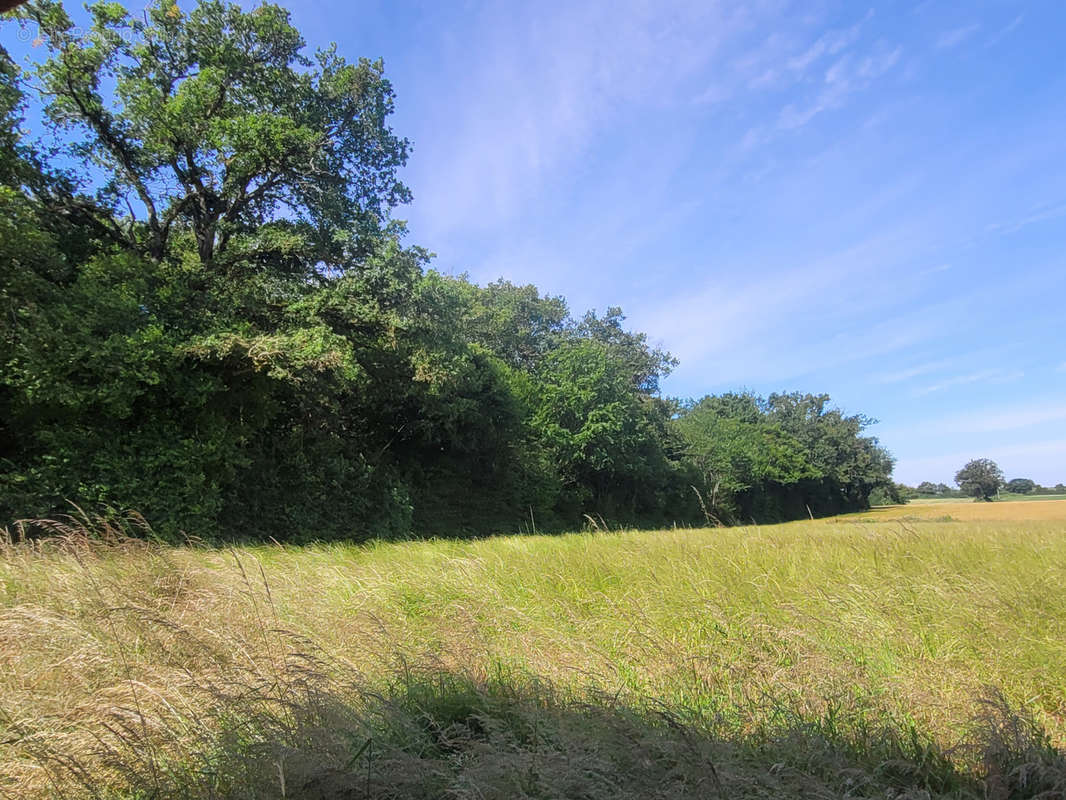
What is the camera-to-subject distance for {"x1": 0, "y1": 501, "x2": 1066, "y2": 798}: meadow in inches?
77.3

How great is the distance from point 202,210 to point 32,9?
4580 mm

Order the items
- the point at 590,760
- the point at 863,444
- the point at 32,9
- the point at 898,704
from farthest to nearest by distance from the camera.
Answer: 1. the point at 863,444
2. the point at 32,9
3. the point at 898,704
4. the point at 590,760

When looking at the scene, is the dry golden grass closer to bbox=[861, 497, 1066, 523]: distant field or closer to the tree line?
bbox=[861, 497, 1066, 523]: distant field

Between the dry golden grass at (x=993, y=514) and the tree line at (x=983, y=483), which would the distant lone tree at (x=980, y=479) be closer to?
Answer: the tree line at (x=983, y=483)

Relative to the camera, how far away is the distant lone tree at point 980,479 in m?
86.8

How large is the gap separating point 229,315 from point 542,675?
36.7 ft

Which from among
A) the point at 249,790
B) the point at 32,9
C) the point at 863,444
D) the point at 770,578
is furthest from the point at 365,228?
the point at 863,444

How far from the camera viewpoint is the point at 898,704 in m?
2.60

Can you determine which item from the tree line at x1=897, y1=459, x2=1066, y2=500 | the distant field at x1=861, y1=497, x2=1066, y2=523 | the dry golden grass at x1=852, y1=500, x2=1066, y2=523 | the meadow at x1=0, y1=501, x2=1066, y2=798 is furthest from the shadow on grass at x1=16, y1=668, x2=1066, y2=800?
the tree line at x1=897, y1=459, x2=1066, y2=500

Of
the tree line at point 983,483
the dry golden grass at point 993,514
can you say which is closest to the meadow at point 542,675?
the dry golden grass at point 993,514

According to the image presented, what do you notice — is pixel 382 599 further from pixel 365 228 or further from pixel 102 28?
pixel 102 28

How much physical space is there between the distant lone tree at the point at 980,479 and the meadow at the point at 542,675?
108m

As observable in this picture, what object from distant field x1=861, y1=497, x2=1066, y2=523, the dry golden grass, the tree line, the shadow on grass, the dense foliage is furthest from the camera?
the tree line

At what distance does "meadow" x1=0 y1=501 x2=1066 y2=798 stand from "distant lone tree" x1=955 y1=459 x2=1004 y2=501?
354 ft
